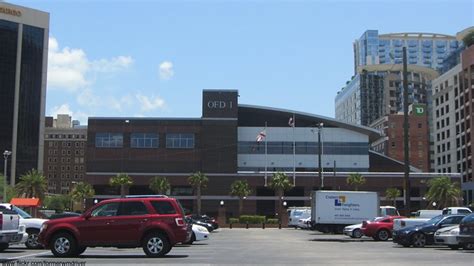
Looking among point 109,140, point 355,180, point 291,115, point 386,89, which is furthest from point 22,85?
point 386,89

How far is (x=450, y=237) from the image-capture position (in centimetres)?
2375

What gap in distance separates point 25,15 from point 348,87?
109 meters

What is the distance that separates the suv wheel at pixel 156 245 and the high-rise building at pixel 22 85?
106 m

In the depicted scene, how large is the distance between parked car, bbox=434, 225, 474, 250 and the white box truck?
17673 millimetres

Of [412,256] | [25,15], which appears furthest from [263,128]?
[412,256]

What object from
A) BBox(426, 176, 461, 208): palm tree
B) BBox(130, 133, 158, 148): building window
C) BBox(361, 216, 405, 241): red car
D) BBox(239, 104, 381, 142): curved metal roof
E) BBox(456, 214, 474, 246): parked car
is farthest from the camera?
BBox(239, 104, 381, 142): curved metal roof

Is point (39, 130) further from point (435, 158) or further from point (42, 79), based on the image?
point (435, 158)

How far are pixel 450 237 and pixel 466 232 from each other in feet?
3.81

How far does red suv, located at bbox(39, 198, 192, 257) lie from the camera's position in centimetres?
1889

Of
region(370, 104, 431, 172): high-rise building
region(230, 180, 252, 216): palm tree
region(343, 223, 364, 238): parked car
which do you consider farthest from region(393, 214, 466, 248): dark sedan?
region(370, 104, 431, 172): high-rise building

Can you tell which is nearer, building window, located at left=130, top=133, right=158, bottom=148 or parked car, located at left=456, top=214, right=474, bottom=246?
parked car, located at left=456, top=214, right=474, bottom=246

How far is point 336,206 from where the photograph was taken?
139ft

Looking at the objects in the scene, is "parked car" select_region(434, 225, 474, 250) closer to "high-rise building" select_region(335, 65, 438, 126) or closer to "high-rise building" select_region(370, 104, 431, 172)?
"high-rise building" select_region(370, 104, 431, 172)

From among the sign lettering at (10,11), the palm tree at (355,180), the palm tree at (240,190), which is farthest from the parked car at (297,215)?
the sign lettering at (10,11)
